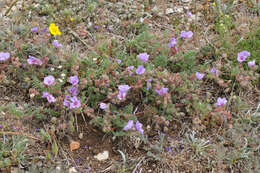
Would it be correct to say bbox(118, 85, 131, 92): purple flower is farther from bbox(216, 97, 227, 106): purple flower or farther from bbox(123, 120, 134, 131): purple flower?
bbox(216, 97, 227, 106): purple flower

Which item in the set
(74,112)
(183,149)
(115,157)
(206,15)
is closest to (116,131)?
(115,157)

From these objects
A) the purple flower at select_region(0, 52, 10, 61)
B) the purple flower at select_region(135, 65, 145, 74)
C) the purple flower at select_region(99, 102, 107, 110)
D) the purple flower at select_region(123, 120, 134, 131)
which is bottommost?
the purple flower at select_region(123, 120, 134, 131)

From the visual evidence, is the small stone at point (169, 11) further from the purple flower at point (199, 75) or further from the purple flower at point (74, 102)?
the purple flower at point (74, 102)

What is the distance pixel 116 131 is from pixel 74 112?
0.44 metres

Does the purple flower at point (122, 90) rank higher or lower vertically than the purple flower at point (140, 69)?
lower

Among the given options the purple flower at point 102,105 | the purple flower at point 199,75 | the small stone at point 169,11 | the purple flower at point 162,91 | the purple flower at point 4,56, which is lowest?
the purple flower at point 102,105

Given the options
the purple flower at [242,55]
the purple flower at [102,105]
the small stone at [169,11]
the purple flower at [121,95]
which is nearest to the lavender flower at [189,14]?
the small stone at [169,11]

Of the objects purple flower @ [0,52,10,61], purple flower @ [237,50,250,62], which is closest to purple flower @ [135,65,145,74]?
purple flower @ [237,50,250,62]

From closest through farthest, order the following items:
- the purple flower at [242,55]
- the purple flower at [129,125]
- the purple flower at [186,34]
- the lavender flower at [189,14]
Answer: the purple flower at [129,125] < the purple flower at [242,55] < the purple flower at [186,34] < the lavender flower at [189,14]

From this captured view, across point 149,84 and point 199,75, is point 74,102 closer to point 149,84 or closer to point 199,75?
point 149,84

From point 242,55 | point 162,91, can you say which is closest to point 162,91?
point 162,91

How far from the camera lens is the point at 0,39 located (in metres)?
3.39

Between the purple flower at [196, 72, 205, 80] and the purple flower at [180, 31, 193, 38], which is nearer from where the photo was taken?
the purple flower at [196, 72, 205, 80]

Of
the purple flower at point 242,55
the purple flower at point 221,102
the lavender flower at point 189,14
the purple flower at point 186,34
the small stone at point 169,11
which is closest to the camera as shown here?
the purple flower at point 221,102
